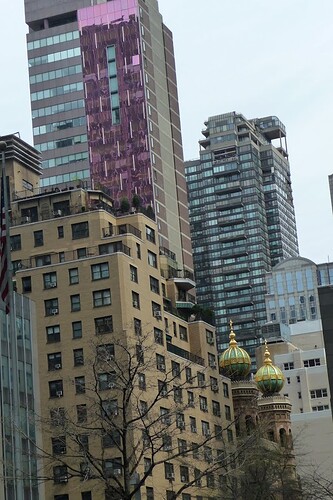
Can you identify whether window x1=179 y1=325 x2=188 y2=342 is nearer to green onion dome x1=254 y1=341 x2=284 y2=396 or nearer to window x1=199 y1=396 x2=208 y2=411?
window x1=199 y1=396 x2=208 y2=411

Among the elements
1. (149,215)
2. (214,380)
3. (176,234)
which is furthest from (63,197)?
(176,234)

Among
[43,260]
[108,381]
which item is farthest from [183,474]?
[108,381]

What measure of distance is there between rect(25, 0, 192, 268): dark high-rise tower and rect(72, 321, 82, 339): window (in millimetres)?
56580

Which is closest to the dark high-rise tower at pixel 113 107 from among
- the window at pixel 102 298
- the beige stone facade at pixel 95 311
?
the beige stone facade at pixel 95 311

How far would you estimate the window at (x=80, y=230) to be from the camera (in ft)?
344

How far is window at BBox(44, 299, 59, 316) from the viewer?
101312 millimetres

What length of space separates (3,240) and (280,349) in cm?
12033

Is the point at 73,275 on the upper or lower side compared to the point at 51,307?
upper

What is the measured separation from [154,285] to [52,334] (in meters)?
10.5

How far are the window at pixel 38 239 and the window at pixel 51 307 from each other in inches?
226

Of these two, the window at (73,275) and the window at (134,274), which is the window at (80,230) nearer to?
the window at (73,275)

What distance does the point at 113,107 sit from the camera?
16312 cm

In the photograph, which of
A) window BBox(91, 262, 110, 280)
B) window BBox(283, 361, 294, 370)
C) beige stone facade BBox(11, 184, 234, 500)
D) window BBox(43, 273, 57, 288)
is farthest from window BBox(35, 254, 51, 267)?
window BBox(283, 361, 294, 370)

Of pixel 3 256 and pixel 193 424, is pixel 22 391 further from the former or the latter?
pixel 3 256
